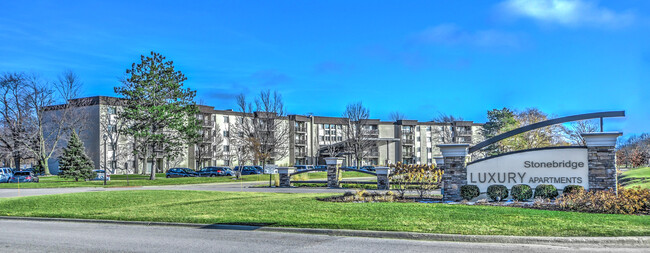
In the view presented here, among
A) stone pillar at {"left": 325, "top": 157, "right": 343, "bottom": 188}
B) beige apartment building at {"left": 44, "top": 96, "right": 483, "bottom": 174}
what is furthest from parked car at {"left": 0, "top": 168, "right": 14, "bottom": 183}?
stone pillar at {"left": 325, "top": 157, "right": 343, "bottom": 188}

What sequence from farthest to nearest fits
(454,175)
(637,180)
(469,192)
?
(637,180)
(454,175)
(469,192)

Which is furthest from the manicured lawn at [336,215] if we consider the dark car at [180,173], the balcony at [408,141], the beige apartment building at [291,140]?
the balcony at [408,141]

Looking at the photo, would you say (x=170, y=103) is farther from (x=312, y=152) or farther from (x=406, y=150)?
(x=406, y=150)

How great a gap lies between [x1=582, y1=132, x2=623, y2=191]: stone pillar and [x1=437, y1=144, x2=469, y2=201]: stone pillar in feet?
14.4

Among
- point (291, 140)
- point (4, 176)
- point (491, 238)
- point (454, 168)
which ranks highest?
point (291, 140)

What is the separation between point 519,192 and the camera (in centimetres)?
1983

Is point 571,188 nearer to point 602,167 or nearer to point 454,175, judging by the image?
point 602,167

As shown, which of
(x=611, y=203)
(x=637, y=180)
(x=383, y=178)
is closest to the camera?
(x=611, y=203)

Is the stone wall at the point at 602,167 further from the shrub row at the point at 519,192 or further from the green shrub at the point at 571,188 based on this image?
the shrub row at the point at 519,192

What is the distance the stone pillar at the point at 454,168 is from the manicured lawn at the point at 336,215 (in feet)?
12.9

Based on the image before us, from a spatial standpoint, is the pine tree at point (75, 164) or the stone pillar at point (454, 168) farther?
the pine tree at point (75, 164)

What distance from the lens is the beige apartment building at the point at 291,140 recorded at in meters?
A: 67.1

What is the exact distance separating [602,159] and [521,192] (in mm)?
3020

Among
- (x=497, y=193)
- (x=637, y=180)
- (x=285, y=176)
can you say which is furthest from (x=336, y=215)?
(x=637, y=180)
